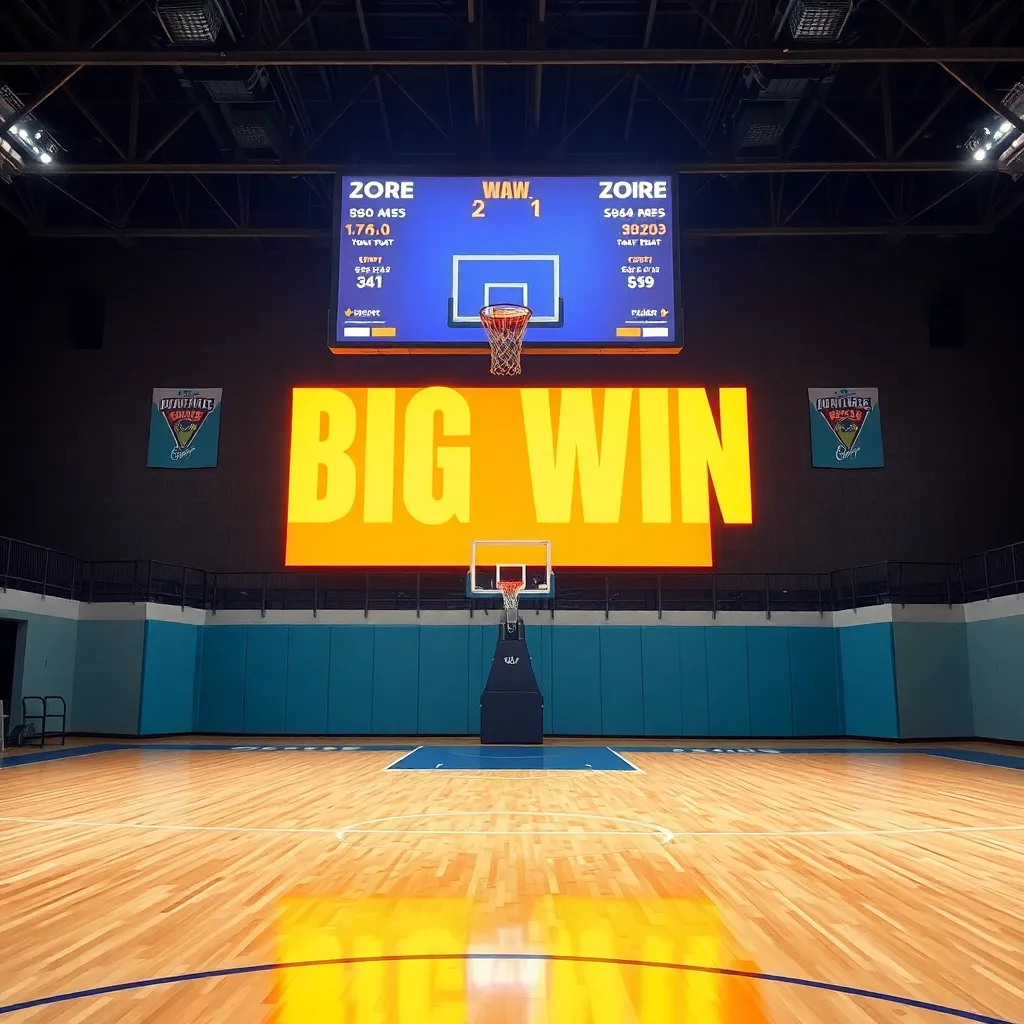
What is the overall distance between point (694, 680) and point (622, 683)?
4.57 ft

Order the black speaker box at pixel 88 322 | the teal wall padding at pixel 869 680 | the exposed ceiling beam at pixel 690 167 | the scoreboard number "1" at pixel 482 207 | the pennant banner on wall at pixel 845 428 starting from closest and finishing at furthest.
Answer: the scoreboard number "1" at pixel 482 207, the exposed ceiling beam at pixel 690 167, the teal wall padding at pixel 869 680, the pennant banner on wall at pixel 845 428, the black speaker box at pixel 88 322

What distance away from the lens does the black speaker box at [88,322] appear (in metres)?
18.9

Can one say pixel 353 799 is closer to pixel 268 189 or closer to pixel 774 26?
pixel 774 26

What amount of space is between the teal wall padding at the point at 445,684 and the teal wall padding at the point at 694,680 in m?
4.02

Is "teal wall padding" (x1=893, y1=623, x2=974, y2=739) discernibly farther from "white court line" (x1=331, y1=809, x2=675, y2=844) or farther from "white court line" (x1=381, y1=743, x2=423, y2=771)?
"white court line" (x1=331, y1=809, x2=675, y2=844)

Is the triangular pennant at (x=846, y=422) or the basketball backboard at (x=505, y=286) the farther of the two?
the triangular pennant at (x=846, y=422)

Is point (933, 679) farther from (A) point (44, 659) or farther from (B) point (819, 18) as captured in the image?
(A) point (44, 659)

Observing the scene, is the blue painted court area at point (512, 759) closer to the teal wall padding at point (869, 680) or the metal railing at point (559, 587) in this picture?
the metal railing at point (559, 587)

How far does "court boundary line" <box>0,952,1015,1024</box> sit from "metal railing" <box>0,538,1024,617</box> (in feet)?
44.3

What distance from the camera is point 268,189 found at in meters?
18.2

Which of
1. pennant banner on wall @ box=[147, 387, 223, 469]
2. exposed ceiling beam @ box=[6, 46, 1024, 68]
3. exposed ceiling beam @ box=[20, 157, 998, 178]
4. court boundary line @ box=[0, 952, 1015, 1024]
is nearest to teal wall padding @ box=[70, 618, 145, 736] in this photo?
pennant banner on wall @ box=[147, 387, 223, 469]

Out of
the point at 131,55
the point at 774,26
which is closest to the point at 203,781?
the point at 131,55

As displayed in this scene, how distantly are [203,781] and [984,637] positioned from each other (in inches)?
516

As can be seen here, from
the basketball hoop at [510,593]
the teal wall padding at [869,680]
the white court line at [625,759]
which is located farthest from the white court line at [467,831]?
the teal wall padding at [869,680]
